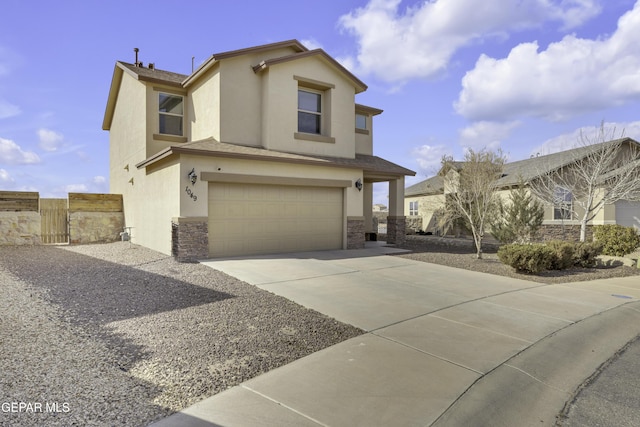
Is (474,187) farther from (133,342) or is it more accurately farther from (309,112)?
A: (133,342)

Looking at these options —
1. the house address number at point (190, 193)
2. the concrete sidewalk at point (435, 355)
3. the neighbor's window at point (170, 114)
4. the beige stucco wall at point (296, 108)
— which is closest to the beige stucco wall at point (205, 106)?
the neighbor's window at point (170, 114)

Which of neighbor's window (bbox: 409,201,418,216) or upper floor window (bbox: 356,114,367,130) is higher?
upper floor window (bbox: 356,114,367,130)

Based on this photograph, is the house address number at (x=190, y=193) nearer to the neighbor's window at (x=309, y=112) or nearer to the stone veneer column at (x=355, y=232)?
the neighbor's window at (x=309, y=112)

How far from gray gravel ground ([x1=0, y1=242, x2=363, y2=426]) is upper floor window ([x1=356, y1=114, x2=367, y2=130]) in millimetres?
13022

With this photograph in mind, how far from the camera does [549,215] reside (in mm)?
20406

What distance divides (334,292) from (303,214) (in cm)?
669

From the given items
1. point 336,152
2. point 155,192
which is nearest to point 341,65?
point 336,152

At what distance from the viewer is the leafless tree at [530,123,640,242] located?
15.6 m

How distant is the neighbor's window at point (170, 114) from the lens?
1599 cm

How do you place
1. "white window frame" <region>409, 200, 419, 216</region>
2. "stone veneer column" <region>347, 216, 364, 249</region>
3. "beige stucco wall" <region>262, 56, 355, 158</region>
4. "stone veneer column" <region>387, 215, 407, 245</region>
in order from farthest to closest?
"white window frame" <region>409, 200, 419, 216</region> → "stone veneer column" <region>387, 215, 407, 245</region> → "stone veneer column" <region>347, 216, 364, 249</region> → "beige stucco wall" <region>262, 56, 355, 158</region>

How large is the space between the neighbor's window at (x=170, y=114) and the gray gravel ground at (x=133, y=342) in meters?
9.10

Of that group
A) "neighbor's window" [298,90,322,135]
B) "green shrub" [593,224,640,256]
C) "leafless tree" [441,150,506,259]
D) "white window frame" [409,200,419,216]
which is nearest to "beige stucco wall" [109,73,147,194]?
"neighbor's window" [298,90,322,135]

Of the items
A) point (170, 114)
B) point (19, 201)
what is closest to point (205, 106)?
point (170, 114)

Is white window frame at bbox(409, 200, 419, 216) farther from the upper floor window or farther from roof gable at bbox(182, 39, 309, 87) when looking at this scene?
roof gable at bbox(182, 39, 309, 87)
